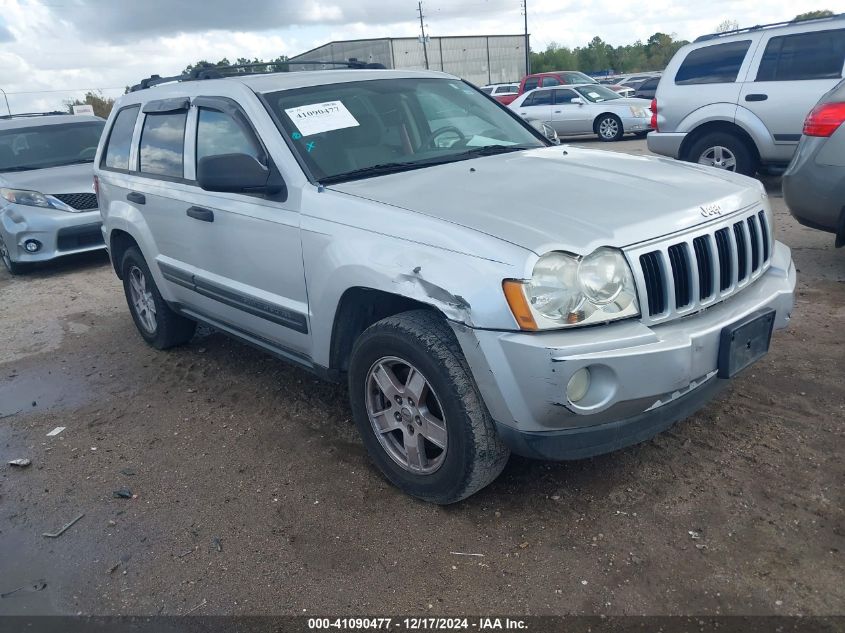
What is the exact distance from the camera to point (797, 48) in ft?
25.9

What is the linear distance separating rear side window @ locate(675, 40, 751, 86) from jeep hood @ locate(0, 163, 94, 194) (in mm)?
7065

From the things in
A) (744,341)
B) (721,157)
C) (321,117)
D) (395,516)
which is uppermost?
(321,117)

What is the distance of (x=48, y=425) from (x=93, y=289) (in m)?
3.51

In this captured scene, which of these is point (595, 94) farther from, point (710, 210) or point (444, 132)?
point (710, 210)

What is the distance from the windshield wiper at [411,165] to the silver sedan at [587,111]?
12204 mm

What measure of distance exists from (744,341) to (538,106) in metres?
15.9

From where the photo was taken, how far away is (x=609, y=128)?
54.5 ft

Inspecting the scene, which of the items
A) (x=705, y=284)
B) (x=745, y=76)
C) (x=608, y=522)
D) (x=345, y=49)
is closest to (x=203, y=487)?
(x=608, y=522)

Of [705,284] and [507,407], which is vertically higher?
[705,284]

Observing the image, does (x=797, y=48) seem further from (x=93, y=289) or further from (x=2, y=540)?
(x=2, y=540)

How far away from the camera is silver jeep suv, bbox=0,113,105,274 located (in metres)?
8.02

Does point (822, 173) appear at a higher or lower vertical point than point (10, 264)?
higher

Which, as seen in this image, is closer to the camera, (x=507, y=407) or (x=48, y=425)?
(x=507, y=407)

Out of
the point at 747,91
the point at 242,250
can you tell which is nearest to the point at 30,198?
the point at 242,250
